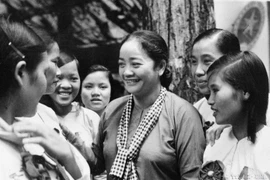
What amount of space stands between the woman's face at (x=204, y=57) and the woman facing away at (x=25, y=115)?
1393 mm

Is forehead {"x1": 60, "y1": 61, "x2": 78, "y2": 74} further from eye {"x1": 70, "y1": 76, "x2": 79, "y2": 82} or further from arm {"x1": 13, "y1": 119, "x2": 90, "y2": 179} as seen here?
arm {"x1": 13, "y1": 119, "x2": 90, "y2": 179}

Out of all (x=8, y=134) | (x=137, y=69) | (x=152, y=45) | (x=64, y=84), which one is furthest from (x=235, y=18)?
(x=8, y=134)

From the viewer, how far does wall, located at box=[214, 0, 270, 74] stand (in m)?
5.71

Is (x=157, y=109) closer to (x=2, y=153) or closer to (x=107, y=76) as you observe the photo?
(x=2, y=153)

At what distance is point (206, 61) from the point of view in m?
2.96

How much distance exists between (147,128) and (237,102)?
55 cm

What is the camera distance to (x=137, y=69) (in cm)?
279

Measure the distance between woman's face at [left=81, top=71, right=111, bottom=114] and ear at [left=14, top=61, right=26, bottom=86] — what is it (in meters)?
2.63

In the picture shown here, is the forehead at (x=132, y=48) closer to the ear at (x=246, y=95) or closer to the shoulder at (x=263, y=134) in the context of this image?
the ear at (x=246, y=95)

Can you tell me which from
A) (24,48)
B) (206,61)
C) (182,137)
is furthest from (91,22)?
(24,48)

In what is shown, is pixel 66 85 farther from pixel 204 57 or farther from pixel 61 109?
pixel 204 57

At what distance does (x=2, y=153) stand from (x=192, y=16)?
254 centimetres

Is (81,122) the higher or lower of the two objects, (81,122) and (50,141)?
the lower

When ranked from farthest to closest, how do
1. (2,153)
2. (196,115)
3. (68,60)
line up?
(68,60) → (196,115) → (2,153)
